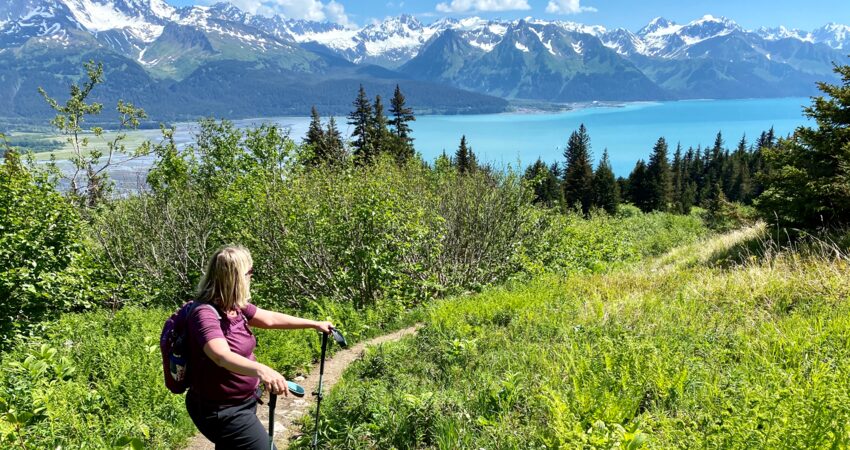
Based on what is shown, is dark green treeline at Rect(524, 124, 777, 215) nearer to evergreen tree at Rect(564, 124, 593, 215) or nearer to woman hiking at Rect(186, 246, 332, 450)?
evergreen tree at Rect(564, 124, 593, 215)

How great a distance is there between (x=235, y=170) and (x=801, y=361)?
928 inches

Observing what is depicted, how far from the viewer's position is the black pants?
3150 mm

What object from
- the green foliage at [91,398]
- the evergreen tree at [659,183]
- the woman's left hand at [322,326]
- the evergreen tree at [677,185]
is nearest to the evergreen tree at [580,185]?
the evergreen tree at [659,183]

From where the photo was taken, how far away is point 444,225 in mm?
11867

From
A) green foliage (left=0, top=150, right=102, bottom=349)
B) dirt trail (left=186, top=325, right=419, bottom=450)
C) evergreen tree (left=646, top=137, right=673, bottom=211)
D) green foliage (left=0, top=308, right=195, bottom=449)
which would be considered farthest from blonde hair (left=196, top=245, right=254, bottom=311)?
evergreen tree (left=646, top=137, right=673, bottom=211)

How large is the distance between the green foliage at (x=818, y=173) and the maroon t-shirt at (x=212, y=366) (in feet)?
36.3

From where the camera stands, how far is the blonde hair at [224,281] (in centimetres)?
317

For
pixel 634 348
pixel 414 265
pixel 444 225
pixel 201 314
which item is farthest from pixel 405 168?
pixel 201 314

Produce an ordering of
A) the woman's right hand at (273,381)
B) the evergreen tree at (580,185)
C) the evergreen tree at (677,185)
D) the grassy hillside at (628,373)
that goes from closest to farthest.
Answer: the woman's right hand at (273,381), the grassy hillside at (628,373), the evergreen tree at (580,185), the evergreen tree at (677,185)

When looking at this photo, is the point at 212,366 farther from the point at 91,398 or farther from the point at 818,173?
the point at 818,173

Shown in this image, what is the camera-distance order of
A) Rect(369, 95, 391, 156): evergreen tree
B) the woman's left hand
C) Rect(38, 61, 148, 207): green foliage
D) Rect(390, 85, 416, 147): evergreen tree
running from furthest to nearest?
Rect(390, 85, 416, 147): evergreen tree → Rect(369, 95, 391, 156): evergreen tree → Rect(38, 61, 148, 207): green foliage → the woman's left hand

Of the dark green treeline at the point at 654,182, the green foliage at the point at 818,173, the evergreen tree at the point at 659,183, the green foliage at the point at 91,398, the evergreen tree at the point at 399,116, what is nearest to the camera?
the green foliage at the point at 91,398

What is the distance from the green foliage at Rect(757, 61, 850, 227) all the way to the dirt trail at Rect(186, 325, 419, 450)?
28.8ft

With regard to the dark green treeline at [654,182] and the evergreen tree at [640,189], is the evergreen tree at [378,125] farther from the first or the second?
the evergreen tree at [640,189]
